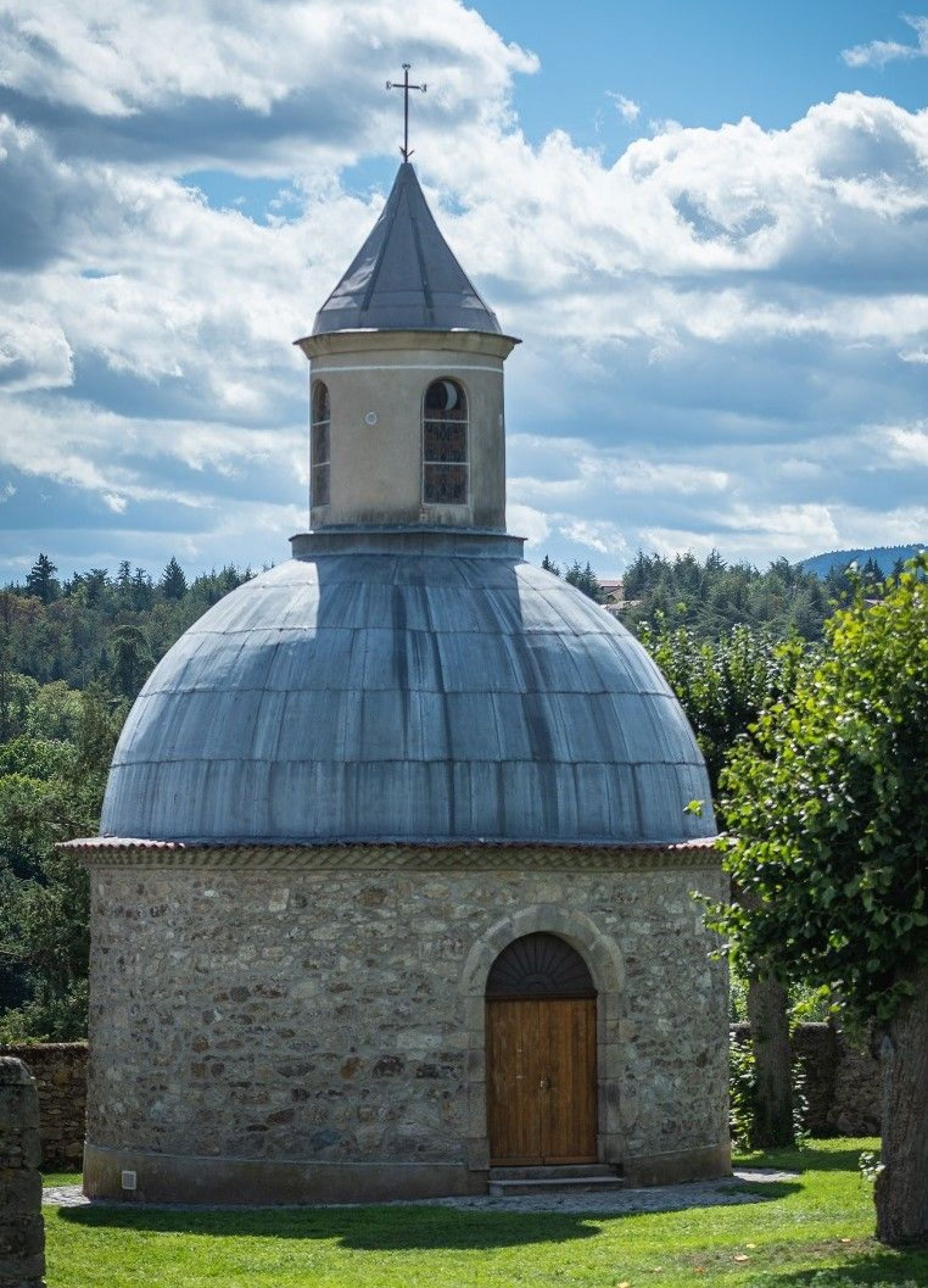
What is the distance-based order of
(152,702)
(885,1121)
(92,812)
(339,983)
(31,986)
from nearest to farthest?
(885,1121) < (339,983) < (152,702) < (92,812) < (31,986)

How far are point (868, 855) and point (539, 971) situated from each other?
6776mm

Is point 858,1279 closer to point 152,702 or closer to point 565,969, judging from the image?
Result: point 565,969

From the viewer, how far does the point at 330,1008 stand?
25.8 m

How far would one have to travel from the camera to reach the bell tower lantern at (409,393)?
1153 inches

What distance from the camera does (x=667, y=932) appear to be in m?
27.2

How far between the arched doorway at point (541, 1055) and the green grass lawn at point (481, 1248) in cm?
187

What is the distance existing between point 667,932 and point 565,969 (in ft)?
4.33

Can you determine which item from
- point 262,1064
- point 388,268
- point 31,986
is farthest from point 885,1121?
point 31,986

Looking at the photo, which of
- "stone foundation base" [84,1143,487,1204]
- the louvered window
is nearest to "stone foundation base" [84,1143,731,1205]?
"stone foundation base" [84,1143,487,1204]

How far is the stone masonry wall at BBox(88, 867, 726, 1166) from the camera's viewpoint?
25828 mm

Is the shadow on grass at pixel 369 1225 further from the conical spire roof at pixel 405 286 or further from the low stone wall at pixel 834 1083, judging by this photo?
the conical spire roof at pixel 405 286

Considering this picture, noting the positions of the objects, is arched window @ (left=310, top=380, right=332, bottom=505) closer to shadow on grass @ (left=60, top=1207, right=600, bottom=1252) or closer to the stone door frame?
the stone door frame

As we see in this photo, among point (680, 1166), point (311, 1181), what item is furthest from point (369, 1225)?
point (680, 1166)

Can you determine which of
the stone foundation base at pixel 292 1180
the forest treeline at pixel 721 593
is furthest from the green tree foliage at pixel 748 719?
the forest treeline at pixel 721 593
